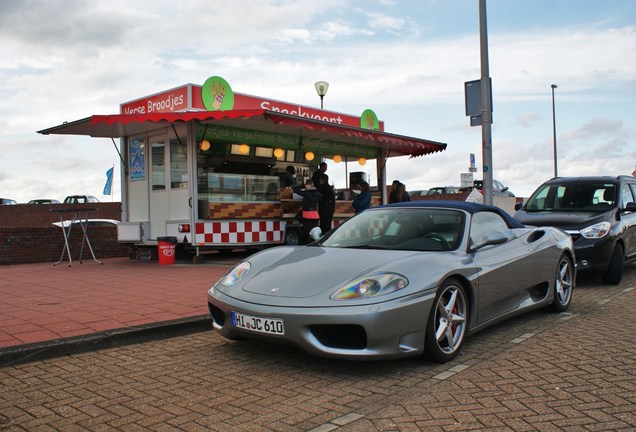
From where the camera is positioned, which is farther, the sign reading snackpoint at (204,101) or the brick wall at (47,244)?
the sign reading snackpoint at (204,101)

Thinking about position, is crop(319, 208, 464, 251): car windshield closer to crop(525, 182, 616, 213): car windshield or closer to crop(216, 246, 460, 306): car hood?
crop(216, 246, 460, 306): car hood

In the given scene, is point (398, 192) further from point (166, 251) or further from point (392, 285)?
point (392, 285)

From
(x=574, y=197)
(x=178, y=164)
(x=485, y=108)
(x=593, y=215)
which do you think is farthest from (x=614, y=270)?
(x=178, y=164)

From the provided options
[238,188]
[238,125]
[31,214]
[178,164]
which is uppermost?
[238,125]

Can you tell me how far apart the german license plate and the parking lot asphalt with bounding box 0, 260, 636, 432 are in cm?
32

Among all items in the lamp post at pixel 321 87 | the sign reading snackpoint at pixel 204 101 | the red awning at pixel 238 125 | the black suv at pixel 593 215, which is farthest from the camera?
the lamp post at pixel 321 87

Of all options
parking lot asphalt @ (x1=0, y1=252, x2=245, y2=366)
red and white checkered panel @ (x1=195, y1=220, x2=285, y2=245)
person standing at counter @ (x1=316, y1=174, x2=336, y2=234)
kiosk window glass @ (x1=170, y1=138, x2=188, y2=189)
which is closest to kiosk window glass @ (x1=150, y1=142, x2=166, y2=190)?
kiosk window glass @ (x1=170, y1=138, x2=188, y2=189)

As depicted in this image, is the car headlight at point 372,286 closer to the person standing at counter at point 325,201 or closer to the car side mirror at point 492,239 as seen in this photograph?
the car side mirror at point 492,239

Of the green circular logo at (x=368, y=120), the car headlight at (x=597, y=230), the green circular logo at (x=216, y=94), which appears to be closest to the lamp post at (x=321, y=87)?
the green circular logo at (x=368, y=120)

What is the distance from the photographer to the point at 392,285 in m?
4.08

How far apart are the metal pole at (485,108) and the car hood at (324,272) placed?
8086 mm

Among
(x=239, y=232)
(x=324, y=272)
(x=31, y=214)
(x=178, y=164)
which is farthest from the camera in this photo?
(x=31, y=214)

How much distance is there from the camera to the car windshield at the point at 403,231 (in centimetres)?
494

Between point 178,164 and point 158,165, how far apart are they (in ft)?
2.25
